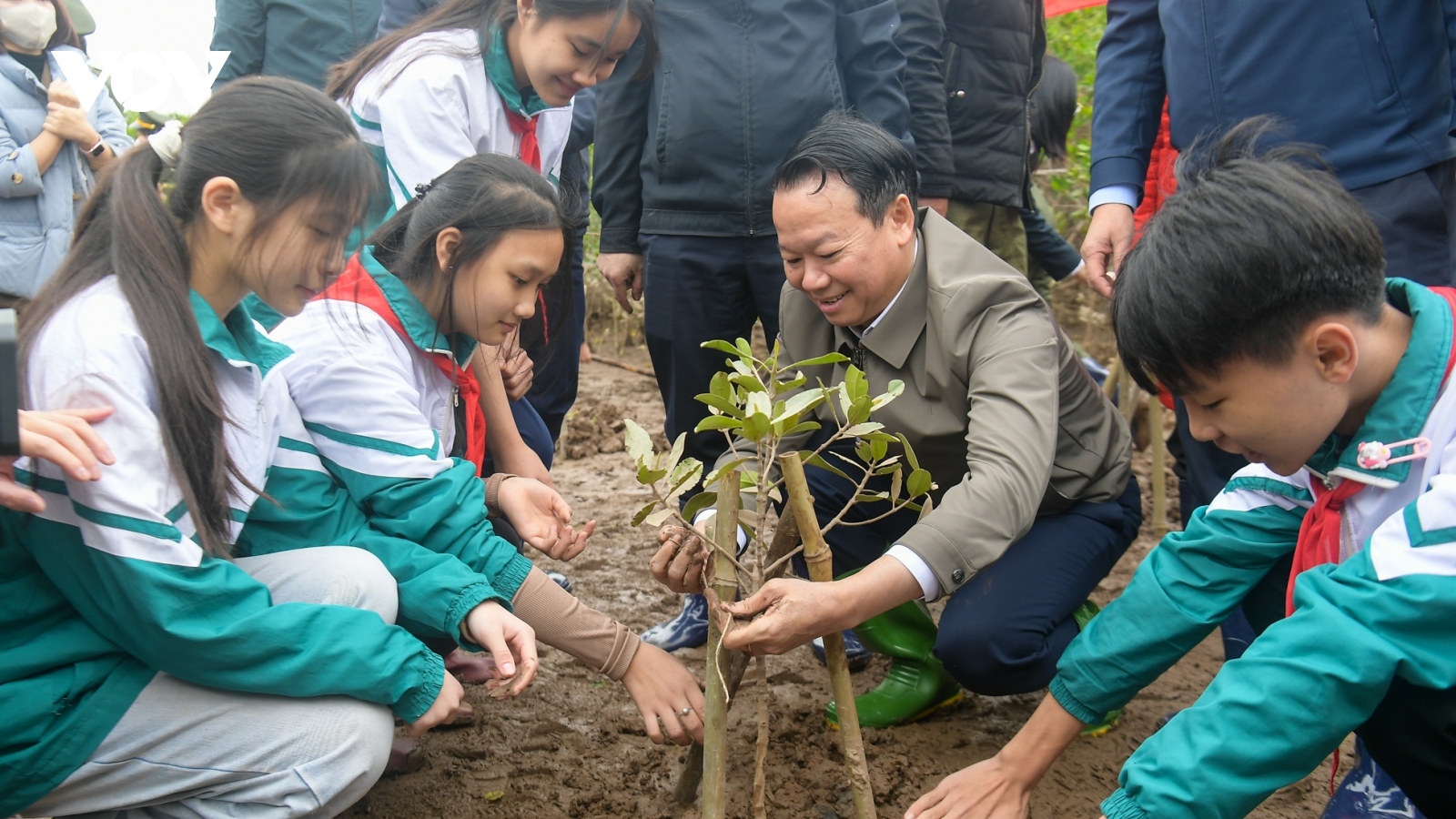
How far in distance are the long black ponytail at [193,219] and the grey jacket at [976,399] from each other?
2.72 feet

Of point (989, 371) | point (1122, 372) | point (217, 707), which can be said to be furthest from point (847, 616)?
point (1122, 372)

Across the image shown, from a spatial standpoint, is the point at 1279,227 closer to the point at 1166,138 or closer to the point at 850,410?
the point at 850,410

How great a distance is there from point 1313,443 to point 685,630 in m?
1.72

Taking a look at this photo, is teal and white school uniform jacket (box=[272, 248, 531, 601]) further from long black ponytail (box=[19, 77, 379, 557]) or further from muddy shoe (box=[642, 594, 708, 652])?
muddy shoe (box=[642, 594, 708, 652])

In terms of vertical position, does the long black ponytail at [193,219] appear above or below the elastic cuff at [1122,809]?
above

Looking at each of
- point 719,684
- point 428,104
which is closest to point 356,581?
point 719,684

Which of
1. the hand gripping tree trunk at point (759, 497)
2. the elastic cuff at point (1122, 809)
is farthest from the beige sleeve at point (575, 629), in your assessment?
the elastic cuff at point (1122, 809)

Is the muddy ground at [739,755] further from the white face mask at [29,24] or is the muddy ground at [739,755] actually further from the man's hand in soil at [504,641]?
the white face mask at [29,24]

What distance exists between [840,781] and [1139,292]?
1.24m

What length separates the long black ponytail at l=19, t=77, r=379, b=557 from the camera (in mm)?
1514

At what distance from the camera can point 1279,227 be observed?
4.57 ft

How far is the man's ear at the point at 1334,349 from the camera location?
4.53 feet

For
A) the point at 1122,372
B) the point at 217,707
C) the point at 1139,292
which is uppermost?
the point at 1139,292

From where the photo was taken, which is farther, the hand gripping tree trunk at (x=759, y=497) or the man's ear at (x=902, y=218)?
the man's ear at (x=902, y=218)
